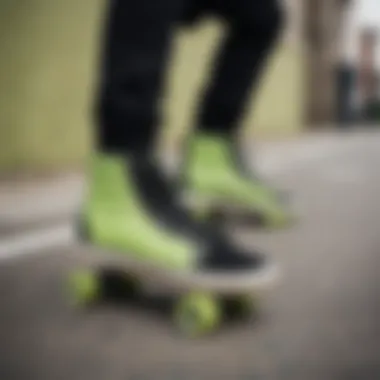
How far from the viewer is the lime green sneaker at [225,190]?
1360 millimetres

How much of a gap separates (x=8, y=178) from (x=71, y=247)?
1.00m

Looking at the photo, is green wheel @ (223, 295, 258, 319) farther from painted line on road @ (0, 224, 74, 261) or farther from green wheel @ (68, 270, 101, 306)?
painted line on road @ (0, 224, 74, 261)

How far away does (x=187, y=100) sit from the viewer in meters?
3.46

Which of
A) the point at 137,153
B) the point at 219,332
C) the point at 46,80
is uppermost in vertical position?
the point at 46,80

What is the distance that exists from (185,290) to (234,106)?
44 cm

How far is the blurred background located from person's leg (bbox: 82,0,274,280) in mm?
80

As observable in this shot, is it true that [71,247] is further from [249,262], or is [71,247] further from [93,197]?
[249,262]

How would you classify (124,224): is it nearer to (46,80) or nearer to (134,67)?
(134,67)

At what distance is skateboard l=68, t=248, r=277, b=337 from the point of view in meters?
0.83

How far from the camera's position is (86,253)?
1143 millimetres


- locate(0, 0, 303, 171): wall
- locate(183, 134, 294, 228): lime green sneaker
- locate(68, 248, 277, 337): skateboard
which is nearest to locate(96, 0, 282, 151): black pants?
locate(68, 248, 277, 337): skateboard

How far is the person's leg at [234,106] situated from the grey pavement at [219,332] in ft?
0.46

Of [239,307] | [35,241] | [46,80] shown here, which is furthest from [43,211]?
[46,80]

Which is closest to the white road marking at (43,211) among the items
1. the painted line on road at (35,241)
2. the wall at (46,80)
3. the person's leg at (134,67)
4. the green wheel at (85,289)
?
the painted line on road at (35,241)
